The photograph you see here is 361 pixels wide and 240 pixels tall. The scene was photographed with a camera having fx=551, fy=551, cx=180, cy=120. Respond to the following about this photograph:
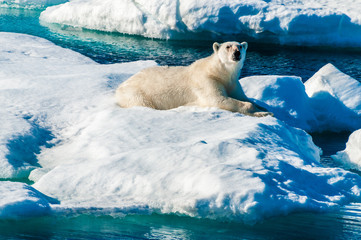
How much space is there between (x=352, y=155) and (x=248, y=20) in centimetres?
851

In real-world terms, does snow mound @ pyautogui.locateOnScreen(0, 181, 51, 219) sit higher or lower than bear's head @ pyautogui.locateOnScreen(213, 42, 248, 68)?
lower

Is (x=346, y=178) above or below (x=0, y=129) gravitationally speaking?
above

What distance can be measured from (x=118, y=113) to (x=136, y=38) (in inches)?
390

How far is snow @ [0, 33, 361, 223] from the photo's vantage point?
3.71 metres

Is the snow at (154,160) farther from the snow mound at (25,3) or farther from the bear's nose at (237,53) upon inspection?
the snow mound at (25,3)

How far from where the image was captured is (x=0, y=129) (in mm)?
5312

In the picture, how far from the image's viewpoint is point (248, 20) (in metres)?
13.8

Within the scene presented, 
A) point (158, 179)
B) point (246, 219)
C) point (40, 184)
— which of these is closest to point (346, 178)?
point (246, 219)

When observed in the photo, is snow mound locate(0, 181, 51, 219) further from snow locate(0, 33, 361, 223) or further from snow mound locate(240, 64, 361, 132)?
snow mound locate(240, 64, 361, 132)

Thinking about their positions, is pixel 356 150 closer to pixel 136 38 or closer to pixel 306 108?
pixel 306 108

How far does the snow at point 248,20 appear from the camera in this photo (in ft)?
44.8

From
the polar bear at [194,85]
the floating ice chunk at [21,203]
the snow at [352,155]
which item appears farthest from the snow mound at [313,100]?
the floating ice chunk at [21,203]

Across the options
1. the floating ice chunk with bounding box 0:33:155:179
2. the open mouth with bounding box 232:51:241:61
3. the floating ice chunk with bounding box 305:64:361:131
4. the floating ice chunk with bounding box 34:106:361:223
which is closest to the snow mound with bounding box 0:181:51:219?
the floating ice chunk with bounding box 34:106:361:223

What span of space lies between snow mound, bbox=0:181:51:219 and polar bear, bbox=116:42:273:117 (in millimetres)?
2546
